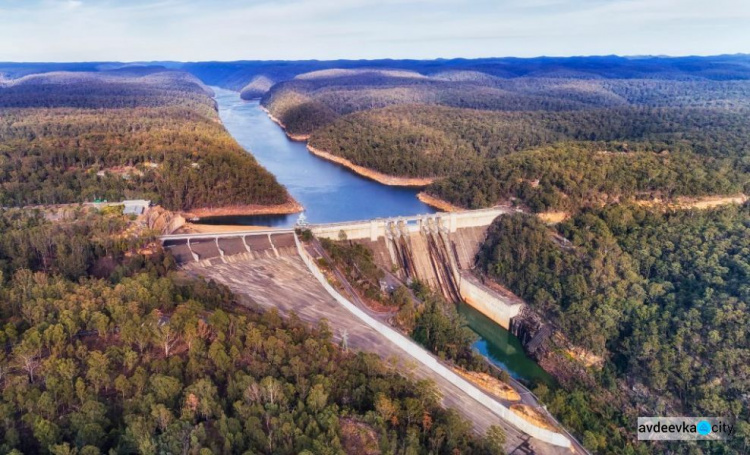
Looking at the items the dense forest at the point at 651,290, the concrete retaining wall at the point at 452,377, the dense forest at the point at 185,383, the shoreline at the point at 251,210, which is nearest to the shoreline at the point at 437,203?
the dense forest at the point at 651,290

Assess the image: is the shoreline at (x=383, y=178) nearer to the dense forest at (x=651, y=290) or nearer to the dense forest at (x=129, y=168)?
the dense forest at (x=129, y=168)

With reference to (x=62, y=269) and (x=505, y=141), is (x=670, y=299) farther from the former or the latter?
(x=505, y=141)

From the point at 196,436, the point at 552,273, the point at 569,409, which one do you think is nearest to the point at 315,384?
the point at 196,436

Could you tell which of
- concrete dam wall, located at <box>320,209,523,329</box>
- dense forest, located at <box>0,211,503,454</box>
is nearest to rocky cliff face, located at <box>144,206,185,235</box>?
concrete dam wall, located at <box>320,209,523,329</box>

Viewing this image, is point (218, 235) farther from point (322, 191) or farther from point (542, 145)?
point (542, 145)

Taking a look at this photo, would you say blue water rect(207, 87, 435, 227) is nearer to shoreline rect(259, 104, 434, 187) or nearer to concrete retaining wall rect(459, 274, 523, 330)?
shoreline rect(259, 104, 434, 187)

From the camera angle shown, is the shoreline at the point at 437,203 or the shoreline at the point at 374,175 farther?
the shoreline at the point at 374,175
